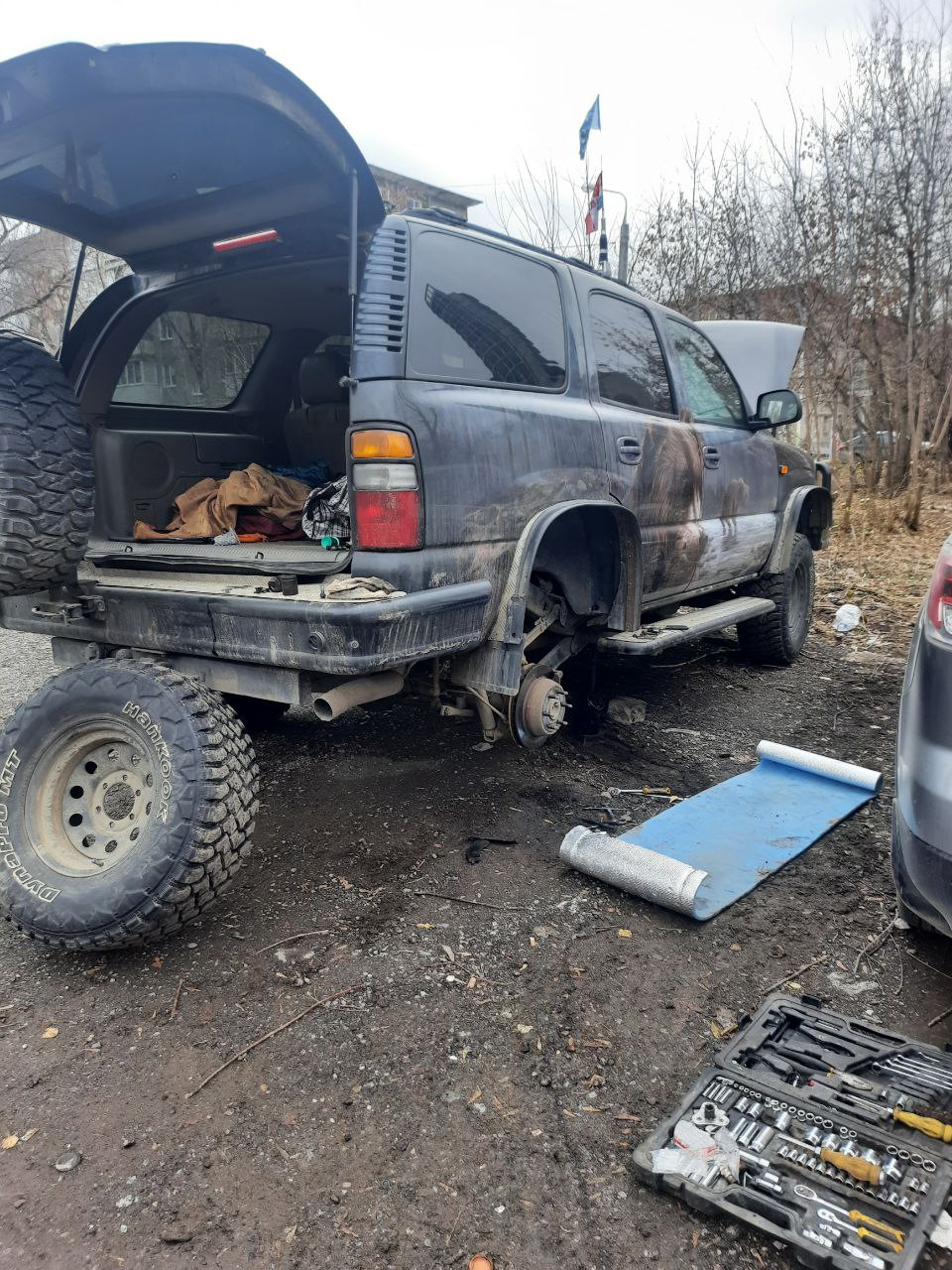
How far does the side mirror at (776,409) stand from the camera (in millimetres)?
5262

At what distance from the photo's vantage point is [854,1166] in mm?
1805

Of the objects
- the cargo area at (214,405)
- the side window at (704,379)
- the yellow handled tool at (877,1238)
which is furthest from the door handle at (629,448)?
the yellow handled tool at (877,1238)

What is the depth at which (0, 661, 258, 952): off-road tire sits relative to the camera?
2.51 meters

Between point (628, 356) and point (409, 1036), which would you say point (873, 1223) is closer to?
point (409, 1036)

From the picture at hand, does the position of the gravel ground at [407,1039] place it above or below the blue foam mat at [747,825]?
below

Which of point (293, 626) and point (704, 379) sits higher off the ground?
point (704, 379)

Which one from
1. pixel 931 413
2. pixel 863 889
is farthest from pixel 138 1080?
pixel 931 413

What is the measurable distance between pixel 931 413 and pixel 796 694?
11.7 m

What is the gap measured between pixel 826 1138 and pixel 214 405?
4.07 meters

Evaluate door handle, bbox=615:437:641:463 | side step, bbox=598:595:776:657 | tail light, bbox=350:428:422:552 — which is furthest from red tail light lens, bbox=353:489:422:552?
side step, bbox=598:595:776:657

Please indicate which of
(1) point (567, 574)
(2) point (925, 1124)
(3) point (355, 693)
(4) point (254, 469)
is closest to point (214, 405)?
(4) point (254, 469)

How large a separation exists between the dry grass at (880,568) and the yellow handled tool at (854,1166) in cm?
467

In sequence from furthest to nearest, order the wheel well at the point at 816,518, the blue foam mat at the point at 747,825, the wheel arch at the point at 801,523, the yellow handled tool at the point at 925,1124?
1. the wheel well at the point at 816,518
2. the wheel arch at the point at 801,523
3. the blue foam mat at the point at 747,825
4. the yellow handled tool at the point at 925,1124

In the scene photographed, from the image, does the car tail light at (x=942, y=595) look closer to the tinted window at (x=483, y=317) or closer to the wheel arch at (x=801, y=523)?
the tinted window at (x=483, y=317)
